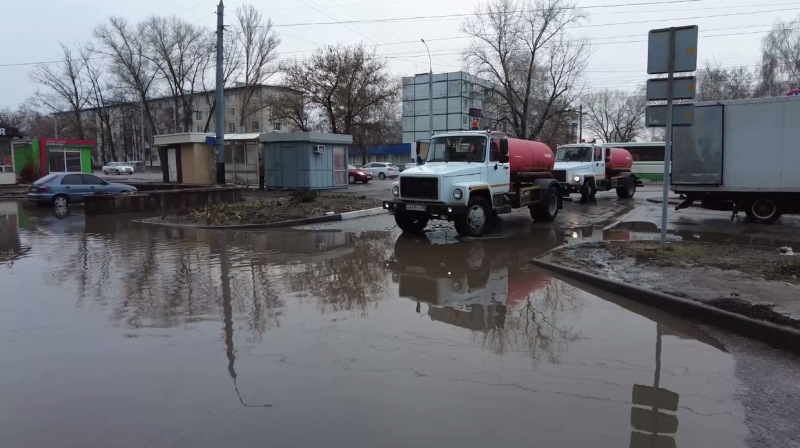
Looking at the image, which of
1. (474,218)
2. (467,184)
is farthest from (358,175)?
(467,184)

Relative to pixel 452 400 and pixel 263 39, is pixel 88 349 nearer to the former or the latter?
pixel 452 400

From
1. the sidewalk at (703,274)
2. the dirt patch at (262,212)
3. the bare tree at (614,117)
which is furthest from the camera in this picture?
the bare tree at (614,117)

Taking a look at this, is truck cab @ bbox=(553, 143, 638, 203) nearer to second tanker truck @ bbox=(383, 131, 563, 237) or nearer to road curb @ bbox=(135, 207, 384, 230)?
second tanker truck @ bbox=(383, 131, 563, 237)

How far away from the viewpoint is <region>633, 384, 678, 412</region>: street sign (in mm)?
4129

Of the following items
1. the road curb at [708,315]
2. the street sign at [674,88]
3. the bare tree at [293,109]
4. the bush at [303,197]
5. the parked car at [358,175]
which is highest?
the bare tree at [293,109]

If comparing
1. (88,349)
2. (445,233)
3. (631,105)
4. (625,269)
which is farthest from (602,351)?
(631,105)

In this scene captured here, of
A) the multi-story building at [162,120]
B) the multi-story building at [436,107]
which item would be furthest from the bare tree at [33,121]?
the multi-story building at [436,107]

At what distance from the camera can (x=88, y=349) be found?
5352 millimetres

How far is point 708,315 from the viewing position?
6090mm

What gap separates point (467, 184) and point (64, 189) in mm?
16564

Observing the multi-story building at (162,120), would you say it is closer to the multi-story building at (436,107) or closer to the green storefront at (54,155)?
the green storefront at (54,155)

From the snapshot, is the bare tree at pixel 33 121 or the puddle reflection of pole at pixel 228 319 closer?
the puddle reflection of pole at pixel 228 319

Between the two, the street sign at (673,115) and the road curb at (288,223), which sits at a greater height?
the street sign at (673,115)

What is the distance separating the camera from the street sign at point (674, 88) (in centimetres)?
899
